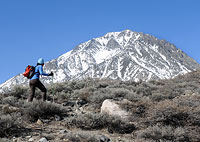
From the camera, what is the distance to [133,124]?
7.03 m

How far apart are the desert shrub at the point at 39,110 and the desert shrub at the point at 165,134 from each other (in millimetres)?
3204

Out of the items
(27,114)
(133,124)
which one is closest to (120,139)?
(133,124)

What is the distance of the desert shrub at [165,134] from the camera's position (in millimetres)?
5801

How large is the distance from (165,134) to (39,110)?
3.87 metres

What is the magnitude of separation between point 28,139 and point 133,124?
298cm

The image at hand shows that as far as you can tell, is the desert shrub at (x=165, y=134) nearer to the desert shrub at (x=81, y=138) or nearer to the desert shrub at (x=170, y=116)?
the desert shrub at (x=170, y=116)

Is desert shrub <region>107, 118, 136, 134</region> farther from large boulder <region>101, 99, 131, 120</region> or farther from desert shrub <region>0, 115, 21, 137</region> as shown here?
desert shrub <region>0, 115, 21, 137</region>

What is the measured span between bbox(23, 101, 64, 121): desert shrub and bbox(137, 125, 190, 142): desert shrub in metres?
3.20

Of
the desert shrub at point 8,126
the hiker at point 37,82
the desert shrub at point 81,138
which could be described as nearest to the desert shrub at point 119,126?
the desert shrub at point 81,138

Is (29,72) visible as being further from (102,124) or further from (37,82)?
(102,124)

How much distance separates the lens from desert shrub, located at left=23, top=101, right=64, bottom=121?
7.39m

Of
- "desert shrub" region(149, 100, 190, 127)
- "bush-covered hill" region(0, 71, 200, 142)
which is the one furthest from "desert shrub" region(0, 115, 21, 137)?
"desert shrub" region(149, 100, 190, 127)

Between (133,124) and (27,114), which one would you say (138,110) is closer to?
(133,124)

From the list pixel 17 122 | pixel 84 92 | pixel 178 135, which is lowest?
pixel 178 135
